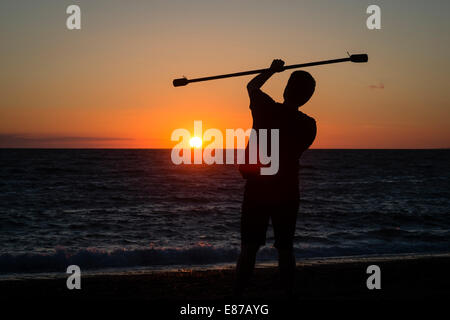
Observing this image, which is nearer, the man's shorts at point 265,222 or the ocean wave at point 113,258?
the man's shorts at point 265,222

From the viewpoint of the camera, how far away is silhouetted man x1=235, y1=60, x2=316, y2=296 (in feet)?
12.0

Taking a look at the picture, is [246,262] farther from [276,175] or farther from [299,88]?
[299,88]

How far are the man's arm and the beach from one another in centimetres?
251

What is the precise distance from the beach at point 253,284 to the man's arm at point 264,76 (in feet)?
8.24

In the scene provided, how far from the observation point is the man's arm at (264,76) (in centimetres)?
369

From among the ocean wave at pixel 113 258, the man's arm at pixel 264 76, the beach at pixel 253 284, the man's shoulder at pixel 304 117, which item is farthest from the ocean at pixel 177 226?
the man's arm at pixel 264 76

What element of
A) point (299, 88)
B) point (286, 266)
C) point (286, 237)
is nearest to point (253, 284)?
point (286, 266)

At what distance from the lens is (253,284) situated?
6434mm

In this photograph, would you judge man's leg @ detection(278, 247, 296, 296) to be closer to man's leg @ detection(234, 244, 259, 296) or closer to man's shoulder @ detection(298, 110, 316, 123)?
man's leg @ detection(234, 244, 259, 296)

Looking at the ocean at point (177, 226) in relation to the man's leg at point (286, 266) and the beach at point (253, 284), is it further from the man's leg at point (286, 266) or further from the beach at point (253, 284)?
the man's leg at point (286, 266)

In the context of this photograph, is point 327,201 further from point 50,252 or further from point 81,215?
point 50,252

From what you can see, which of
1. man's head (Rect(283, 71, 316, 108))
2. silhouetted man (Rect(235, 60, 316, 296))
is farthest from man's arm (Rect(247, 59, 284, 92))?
man's head (Rect(283, 71, 316, 108))
